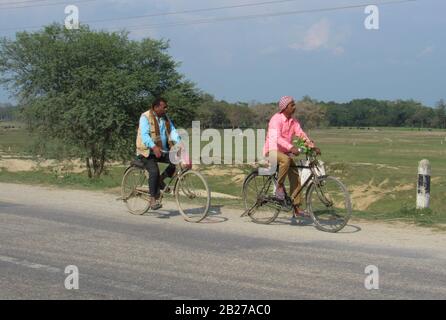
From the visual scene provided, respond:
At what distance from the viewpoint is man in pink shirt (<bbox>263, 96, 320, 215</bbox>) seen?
Answer: 9164 mm

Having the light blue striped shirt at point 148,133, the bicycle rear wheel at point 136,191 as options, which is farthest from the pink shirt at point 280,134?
the bicycle rear wheel at point 136,191

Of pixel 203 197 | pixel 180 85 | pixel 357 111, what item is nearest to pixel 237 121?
pixel 357 111

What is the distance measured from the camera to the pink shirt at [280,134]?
30.0 ft

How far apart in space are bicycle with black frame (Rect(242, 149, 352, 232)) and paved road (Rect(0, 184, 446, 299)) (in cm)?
22

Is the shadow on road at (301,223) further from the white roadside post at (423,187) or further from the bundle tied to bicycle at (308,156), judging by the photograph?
the white roadside post at (423,187)

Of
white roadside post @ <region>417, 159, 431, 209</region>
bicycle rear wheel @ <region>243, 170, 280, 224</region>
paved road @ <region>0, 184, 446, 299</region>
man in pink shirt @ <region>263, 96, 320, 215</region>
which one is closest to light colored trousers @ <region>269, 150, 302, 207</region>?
man in pink shirt @ <region>263, 96, 320, 215</region>

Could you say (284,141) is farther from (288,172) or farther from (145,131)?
(145,131)

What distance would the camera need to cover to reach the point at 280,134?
9.18m

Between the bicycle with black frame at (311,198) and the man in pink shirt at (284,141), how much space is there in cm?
11

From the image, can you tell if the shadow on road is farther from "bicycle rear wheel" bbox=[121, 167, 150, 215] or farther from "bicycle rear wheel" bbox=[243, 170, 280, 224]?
"bicycle rear wheel" bbox=[121, 167, 150, 215]

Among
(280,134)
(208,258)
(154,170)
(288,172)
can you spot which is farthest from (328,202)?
(154,170)

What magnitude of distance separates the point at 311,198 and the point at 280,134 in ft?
3.50

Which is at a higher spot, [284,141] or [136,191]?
[284,141]

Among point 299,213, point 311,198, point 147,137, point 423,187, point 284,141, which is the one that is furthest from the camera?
point 423,187
